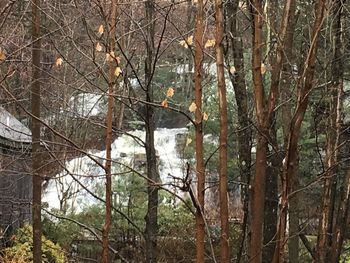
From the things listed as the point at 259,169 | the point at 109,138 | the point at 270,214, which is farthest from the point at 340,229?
the point at 259,169

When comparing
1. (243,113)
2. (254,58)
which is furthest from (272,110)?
(243,113)

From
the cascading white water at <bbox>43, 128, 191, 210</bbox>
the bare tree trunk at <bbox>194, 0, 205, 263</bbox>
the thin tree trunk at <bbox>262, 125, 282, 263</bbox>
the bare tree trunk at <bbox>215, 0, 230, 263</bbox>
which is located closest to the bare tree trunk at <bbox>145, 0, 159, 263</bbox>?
the thin tree trunk at <bbox>262, 125, 282, 263</bbox>

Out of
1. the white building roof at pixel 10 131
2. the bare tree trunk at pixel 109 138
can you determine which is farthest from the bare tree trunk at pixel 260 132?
→ the white building roof at pixel 10 131

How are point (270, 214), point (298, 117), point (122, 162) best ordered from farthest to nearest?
point (122, 162) → point (270, 214) → point (298, 117)

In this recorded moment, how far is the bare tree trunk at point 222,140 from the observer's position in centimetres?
323

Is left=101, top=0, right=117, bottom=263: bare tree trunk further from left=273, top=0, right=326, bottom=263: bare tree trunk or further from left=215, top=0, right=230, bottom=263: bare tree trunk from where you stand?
left=273, top=0, right=326, bottom=263: bare tree trunk

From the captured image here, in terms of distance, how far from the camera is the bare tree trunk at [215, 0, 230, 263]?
10.6ft

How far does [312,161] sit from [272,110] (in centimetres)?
Result: 802

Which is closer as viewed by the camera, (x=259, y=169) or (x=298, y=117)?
(x=298, y=117)

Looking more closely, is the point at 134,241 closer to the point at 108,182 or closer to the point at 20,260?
the point at 20,260

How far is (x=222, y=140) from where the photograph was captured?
3.33 m

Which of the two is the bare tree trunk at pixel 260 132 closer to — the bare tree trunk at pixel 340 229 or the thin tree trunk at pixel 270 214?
the thin tree trunk at pixel 270 214

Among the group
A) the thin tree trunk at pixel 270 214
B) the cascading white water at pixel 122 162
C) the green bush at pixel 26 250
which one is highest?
the cascading white water at pixel 122 162

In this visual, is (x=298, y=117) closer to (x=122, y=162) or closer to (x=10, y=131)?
(x=10, y=131)
